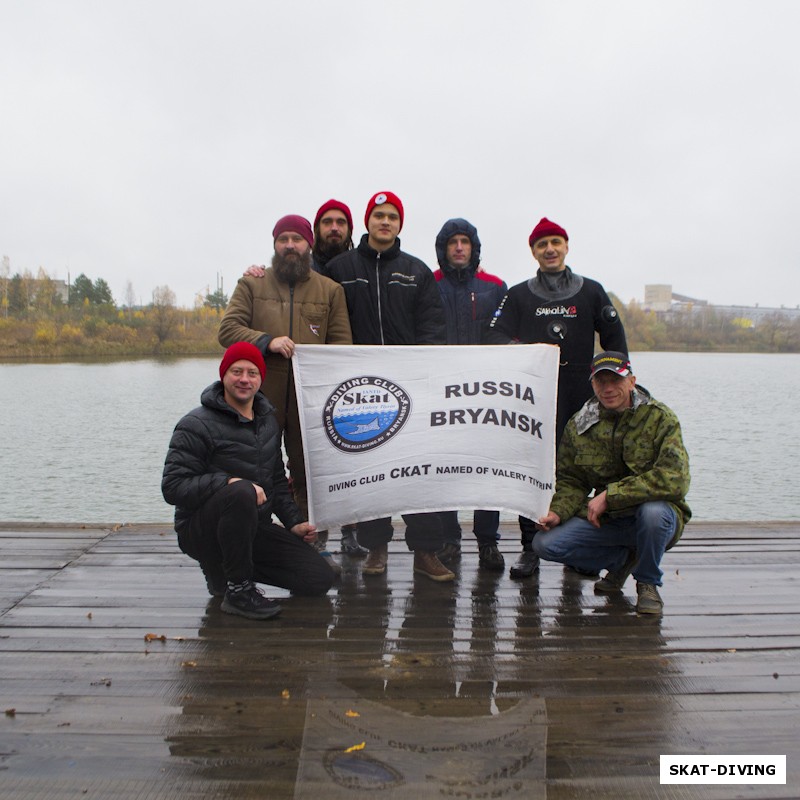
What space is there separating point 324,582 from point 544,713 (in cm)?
150

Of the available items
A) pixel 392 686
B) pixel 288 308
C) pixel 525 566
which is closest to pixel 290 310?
pixel 288 308

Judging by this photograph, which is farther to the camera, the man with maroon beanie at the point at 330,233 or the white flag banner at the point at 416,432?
the man with maroon beanie at the point at 330,233

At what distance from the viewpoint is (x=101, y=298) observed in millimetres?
79375

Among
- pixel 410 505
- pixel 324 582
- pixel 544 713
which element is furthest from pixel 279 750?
pixel 410 505

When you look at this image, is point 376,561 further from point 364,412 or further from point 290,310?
point 290,310

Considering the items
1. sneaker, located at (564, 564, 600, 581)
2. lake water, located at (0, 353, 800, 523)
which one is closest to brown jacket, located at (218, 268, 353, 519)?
sneaker, located at (564, 564, 600, 581)

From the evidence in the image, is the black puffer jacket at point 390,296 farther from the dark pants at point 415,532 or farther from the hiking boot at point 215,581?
the hiking boot at point 215,581

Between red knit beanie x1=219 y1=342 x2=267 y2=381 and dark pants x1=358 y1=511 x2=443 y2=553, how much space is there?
112cm

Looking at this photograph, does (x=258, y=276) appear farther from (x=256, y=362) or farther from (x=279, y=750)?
(x=279, y=750)

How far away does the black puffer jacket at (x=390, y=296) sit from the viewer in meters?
4.27

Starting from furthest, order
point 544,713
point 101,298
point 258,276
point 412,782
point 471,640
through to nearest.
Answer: point 101,298, point 258,276, point 471,640, point 544,713, point 412,782

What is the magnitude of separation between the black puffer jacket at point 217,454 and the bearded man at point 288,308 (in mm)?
387

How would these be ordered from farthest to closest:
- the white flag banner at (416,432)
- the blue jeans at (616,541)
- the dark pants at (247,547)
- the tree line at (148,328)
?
the tree line at (148,328), the white flag banner at (416,432), the blue jeans at (616,541), the dark pants at (247,547)

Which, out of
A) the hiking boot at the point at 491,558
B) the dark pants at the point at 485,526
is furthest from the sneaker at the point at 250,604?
the hiking boot at the point at 491,558
